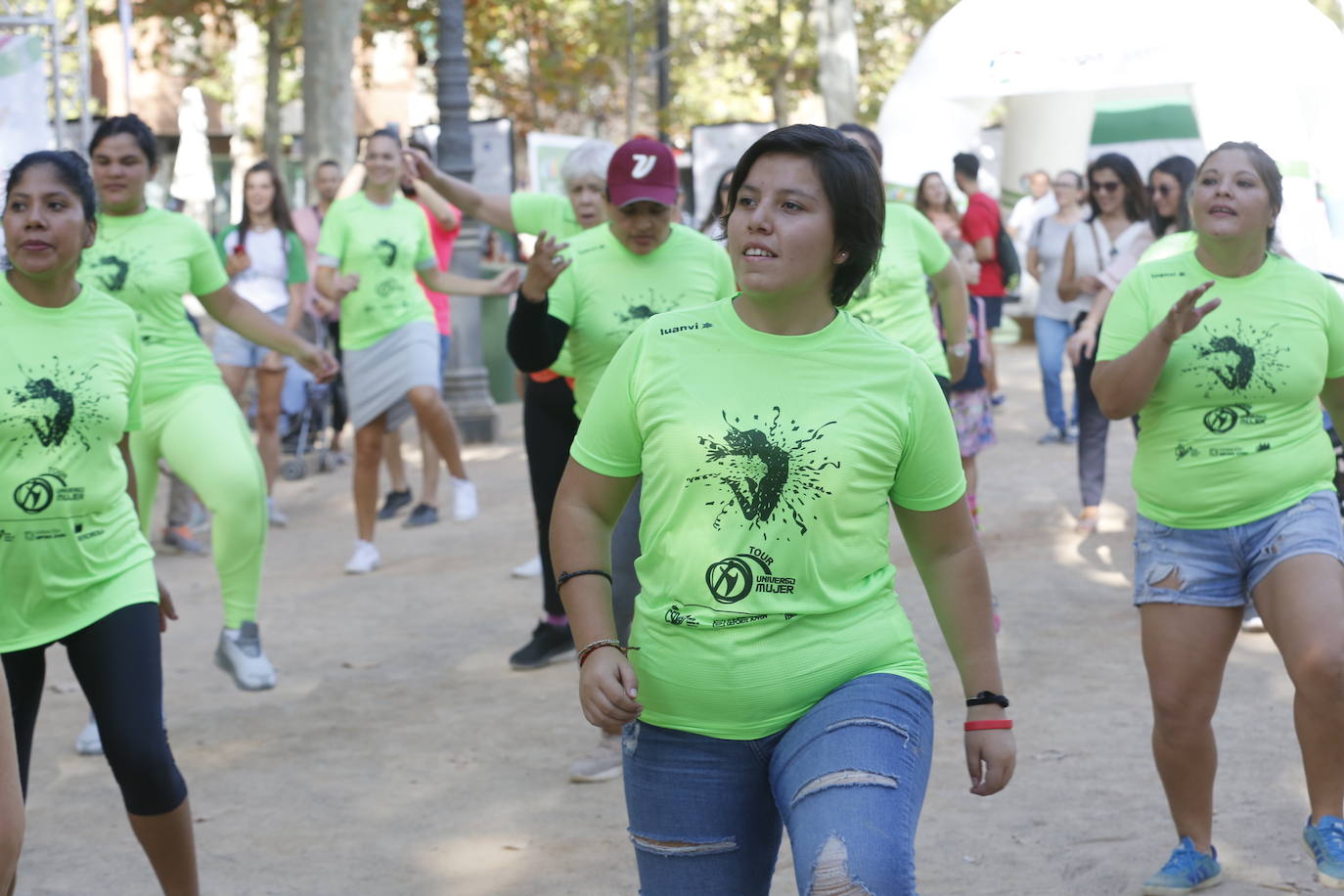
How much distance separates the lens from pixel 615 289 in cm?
591

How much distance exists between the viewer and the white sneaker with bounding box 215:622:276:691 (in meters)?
6.61

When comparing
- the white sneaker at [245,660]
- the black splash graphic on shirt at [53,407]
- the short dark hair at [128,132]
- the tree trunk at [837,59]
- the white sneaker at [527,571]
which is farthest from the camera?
the tree trunk at [837,59]

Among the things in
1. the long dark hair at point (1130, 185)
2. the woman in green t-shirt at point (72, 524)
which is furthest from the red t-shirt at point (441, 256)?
the woman in green t-shirt at point (72, 524)

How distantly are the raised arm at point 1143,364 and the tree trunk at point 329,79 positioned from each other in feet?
50.8

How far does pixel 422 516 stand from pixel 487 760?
479cm

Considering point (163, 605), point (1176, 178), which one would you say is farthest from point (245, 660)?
point (1176, 178)

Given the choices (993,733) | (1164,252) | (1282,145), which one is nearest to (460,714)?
(1164,252)

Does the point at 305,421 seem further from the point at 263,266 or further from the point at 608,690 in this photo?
the point at 608,690

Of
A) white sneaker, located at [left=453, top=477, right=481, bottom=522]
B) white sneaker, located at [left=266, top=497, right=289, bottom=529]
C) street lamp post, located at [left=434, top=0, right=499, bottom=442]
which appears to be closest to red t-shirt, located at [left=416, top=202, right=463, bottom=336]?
white sneaker, located at [left=453, top=477, right=481, bottom=522]

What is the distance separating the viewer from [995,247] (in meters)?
13.0

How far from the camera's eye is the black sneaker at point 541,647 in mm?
7449

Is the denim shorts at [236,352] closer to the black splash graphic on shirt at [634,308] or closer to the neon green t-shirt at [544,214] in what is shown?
the neon green t-shirt at [544,214]

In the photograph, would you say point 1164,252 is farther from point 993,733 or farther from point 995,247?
point 995,247

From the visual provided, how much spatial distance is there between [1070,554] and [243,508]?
194 inches
